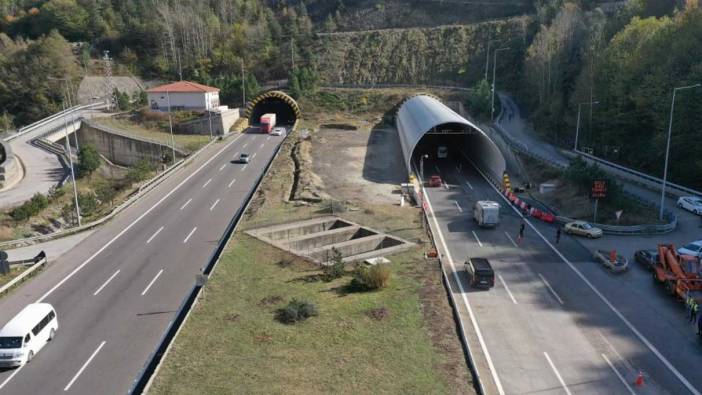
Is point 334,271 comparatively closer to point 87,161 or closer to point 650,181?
point 650,181

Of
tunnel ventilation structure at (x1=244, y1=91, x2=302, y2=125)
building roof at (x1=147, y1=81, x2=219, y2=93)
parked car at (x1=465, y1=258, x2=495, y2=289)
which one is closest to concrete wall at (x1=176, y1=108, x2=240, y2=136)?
building roof at (x1=147, y1=81, x2=219, y2=93)

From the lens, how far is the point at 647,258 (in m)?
29.0

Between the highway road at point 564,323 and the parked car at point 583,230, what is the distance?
91 centimetres

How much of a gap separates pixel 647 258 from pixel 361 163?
3257cm

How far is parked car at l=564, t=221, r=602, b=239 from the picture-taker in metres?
34.0

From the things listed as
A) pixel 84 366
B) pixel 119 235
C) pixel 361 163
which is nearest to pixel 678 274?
pixel 84 366

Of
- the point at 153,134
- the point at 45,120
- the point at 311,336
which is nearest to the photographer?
the point at 311,336

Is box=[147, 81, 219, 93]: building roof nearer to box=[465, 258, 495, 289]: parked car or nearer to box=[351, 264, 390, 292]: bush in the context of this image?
box=[351, 264, 390, 292]: bush

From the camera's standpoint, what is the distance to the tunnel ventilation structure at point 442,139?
49062mm

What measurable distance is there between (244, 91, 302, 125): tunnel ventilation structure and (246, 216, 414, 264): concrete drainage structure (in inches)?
1876

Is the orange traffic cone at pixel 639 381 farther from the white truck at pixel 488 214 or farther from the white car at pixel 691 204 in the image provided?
the white car at pixel 691 204

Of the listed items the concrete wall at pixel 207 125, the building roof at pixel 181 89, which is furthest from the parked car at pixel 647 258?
the building roof at pixel 181 89

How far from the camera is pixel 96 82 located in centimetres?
9712

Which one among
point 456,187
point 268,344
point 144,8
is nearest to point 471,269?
point 268,344
